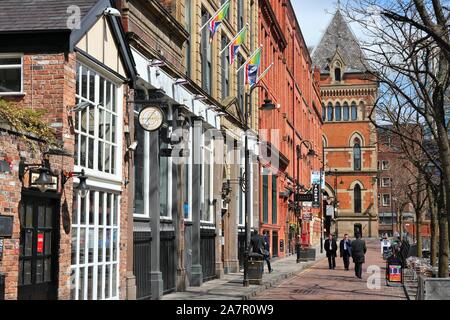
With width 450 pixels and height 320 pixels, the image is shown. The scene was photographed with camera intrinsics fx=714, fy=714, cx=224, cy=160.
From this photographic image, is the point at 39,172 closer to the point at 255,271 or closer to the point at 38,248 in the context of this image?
the point at 38,248

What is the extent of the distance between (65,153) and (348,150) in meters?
91.8

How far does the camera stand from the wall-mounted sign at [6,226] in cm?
1132

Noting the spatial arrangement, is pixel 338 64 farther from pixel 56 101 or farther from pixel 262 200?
pixel 56 101

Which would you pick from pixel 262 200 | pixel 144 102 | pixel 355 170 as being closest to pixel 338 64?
pixel 355 170

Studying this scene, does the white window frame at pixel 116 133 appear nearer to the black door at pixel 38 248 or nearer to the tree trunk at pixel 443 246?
the black door at pixel 38 248

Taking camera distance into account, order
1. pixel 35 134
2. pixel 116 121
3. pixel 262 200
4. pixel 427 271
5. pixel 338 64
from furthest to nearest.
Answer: pixel 338 64, pixel 262 200, pixel 427 271, pixel 116 121, pixel 35 134

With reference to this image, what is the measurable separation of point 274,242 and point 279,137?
23.4ft

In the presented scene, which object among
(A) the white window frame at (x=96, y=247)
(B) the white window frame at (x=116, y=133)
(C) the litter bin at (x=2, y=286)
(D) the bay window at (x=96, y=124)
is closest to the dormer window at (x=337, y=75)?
(B) the white window frame at (x=116, y=133)

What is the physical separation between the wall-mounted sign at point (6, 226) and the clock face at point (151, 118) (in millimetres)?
6216

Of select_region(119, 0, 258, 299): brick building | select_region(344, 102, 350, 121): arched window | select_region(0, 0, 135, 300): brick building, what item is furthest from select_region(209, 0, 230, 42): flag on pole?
select_region(344, 102, 350, 121): arched window

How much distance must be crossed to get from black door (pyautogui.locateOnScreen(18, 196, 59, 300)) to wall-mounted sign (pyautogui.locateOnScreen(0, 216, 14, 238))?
0.56 m

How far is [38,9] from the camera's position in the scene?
1431 cm

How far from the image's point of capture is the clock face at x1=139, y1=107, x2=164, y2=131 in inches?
679

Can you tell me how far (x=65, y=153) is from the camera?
1328 centimetres
